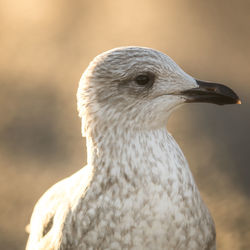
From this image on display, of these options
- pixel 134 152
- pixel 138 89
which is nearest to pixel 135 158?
pixel 134 152

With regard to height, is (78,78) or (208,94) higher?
(78,78)

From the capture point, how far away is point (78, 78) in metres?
2.69

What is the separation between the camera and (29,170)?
8.04 feet

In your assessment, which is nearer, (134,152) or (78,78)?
(134,152)

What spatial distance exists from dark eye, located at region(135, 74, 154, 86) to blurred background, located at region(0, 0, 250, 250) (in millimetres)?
1164

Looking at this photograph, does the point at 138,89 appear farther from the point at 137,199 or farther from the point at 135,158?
the point at 137,199

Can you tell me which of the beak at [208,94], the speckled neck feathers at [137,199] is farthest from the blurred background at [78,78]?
the beak at [208,94]

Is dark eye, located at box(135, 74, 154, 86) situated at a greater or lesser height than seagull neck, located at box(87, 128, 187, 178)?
greater

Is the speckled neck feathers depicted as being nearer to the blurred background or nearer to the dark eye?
the dark eye

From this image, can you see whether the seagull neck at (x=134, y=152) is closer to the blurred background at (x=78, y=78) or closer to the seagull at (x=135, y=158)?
the seagull at (x=135, y=158)

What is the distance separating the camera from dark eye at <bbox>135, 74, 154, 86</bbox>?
1184 mm

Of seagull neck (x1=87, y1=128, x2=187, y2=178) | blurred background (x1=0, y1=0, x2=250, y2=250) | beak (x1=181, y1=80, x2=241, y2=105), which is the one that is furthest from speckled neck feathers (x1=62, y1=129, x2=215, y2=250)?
blurred background (x1=0, y1=0, x2=250, y2=250)

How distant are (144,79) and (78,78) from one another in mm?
1543

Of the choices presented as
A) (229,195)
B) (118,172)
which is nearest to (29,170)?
(229,195)
